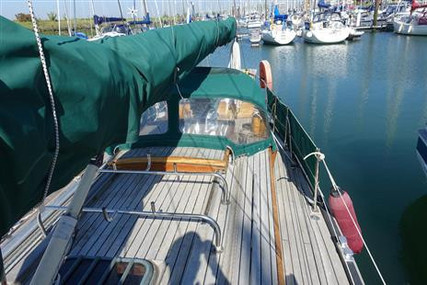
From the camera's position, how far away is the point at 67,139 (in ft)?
5.95

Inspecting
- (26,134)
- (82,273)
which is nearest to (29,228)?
(82,273)

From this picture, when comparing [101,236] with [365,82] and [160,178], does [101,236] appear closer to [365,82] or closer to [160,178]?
[160,178]

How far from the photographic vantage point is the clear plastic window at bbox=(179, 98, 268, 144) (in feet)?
20.7

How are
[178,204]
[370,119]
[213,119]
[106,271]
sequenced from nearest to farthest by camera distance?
[106,271] → [178,204] → [213,119] → [370,119]

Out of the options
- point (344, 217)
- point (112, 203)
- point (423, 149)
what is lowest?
point (423, 149)

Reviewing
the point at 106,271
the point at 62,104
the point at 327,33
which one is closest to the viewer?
the point at 62,104

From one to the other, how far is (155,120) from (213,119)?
3.60 ft

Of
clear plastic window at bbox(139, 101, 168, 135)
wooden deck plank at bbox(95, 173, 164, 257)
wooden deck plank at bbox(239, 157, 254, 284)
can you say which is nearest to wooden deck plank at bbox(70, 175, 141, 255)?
wooden deck plank at bbox(95, 173, 164, 257)

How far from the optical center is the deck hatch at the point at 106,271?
11.2 feet

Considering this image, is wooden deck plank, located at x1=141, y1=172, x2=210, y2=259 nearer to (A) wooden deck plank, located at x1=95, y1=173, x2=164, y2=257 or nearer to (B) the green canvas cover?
(A) wooden deck plank, located at x1=95, y1=173, x2=164, y2=257

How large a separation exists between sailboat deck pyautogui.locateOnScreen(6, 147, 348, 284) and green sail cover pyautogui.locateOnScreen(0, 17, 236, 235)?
6.07 ft

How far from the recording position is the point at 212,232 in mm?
4188

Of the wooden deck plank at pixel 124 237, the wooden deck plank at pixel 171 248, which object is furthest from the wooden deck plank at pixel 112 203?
the wooden deck plank at pixel 171 248

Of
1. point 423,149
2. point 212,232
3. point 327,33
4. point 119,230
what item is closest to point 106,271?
point 119,230
